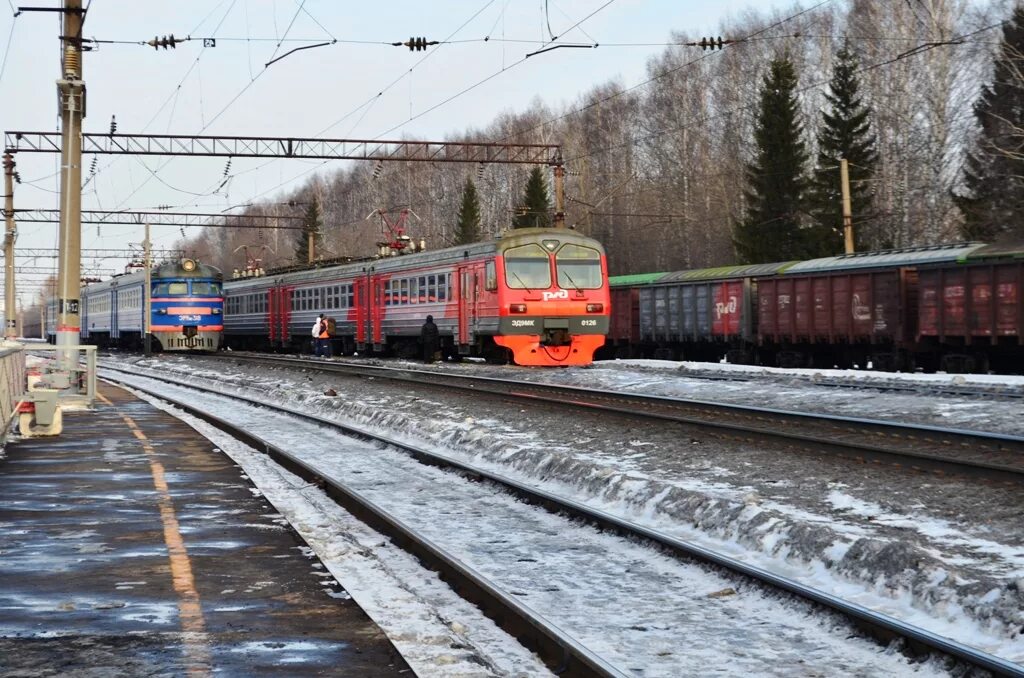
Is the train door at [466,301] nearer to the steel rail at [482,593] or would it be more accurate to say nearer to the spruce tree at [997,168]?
the steel rail at [482,593]

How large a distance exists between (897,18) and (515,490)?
1904 inches

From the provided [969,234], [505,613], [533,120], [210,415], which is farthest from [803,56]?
[505,613]

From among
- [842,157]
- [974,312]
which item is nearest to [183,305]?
[842,157]

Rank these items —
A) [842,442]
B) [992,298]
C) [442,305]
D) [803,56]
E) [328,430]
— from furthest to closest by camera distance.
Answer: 1. [803,56]
2. [442,305]
3. [992,298]
4. [328,430]
5. [842,442]

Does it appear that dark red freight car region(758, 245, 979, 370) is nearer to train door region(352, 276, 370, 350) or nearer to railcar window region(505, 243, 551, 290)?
railcar window region(505, 243, 551, 290)

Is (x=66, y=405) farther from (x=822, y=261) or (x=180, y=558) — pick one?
(x=822, y=261)

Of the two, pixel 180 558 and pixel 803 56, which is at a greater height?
pixel 803 56

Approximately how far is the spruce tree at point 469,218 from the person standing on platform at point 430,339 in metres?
47.4

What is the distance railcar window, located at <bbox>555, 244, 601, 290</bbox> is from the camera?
2788 centimetres

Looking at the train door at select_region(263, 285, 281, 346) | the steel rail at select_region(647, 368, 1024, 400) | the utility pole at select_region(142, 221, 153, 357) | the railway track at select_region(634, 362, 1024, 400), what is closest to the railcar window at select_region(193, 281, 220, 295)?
the utility pole at select_region(142, 221, 153, 357)

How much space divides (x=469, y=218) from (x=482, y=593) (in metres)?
73.0

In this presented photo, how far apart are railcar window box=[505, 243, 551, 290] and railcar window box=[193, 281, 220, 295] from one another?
2226cm

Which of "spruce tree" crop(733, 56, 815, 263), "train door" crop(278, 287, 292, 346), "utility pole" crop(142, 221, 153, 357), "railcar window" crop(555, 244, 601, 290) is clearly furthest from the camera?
"spruce tree" crop(733, 56, 815, 263)

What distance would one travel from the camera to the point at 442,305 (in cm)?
3011
